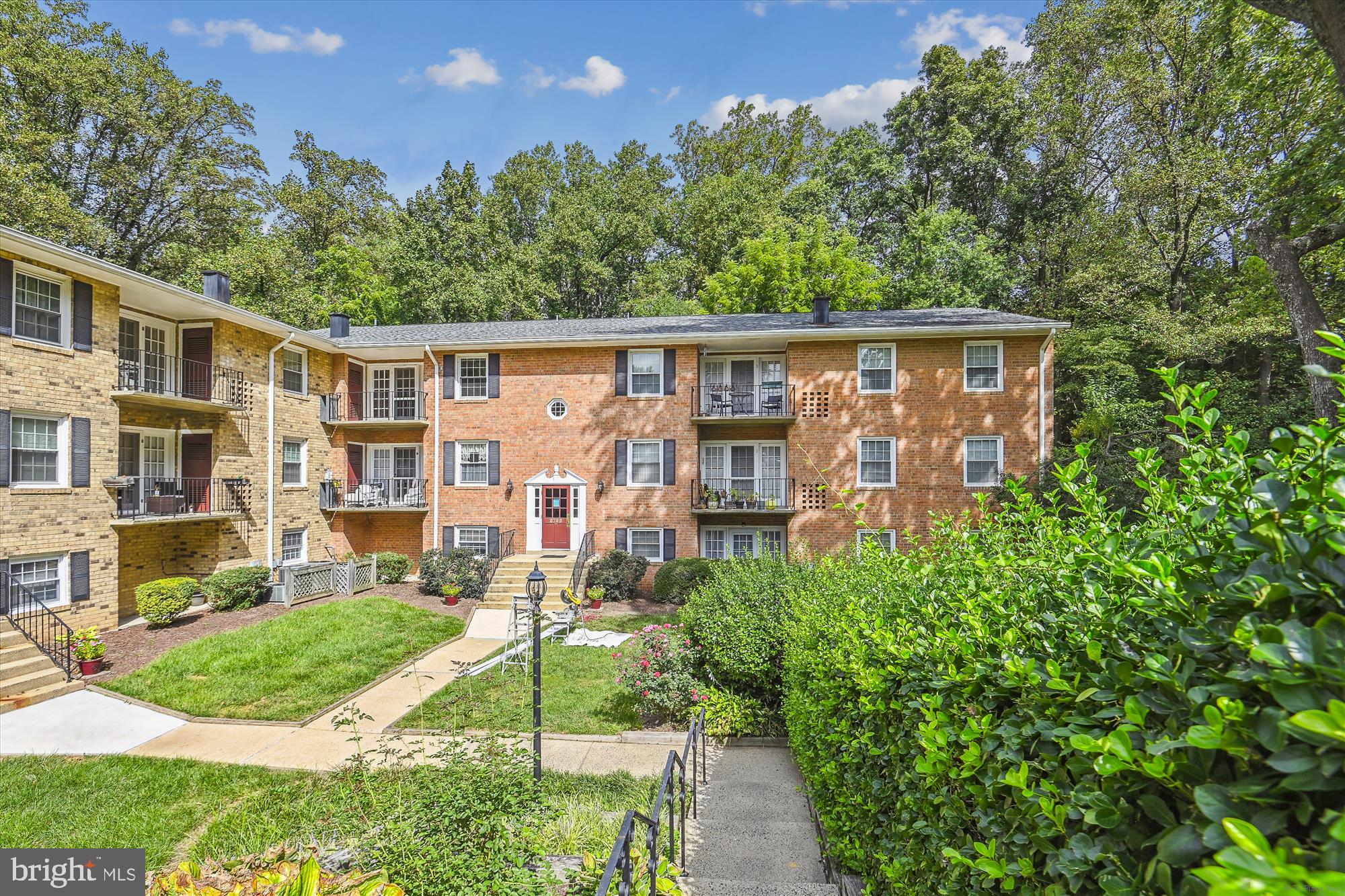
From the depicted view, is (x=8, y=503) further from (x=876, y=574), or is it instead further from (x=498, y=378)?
(x=876, y=574)

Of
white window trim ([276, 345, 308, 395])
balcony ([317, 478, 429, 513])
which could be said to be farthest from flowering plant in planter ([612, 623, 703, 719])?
white window trim ([276, 345, 308, 395])

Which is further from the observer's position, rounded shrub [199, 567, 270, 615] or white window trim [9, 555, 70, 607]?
rounded shrub [199, 567, 270, 615]

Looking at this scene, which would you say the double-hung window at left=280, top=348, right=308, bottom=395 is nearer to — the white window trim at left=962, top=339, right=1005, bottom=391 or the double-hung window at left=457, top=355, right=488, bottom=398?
the double-hung window at left=457, top=355, right=488, bottom=398

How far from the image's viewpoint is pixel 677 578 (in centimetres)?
1488

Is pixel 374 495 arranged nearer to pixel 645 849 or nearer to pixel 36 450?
pixel 36 450

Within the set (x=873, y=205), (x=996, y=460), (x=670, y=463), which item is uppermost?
(x=873, y=205)

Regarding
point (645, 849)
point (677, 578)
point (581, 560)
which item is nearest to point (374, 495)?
point (581, 560)

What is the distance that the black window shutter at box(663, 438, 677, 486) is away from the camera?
1625 centimetres

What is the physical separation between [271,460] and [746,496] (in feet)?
44.2

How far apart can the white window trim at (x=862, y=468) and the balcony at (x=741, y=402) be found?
6.94 feet

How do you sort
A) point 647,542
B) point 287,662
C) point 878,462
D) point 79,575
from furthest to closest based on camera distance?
1. point 647,542
2. point 878,462
3. point 79,575
4. point 287,662

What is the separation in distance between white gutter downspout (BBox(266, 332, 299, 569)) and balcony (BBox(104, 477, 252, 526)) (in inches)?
21.3

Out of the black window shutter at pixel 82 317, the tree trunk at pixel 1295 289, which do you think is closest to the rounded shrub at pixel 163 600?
the black window shutter at pixel 82 317

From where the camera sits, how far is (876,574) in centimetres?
378
